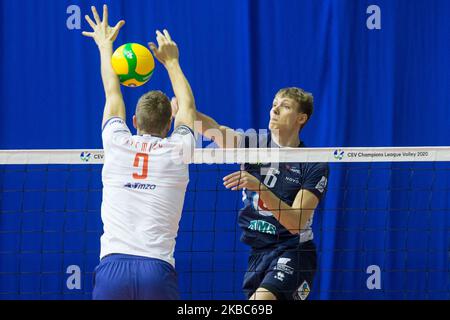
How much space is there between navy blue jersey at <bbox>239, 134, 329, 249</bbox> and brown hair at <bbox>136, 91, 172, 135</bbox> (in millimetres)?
1411

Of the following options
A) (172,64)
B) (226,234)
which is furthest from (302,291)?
(172,64)

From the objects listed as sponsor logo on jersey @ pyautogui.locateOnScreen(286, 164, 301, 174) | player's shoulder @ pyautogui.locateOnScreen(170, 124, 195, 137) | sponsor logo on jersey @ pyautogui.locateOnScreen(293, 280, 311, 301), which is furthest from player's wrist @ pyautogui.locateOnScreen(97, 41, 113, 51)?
sponsor logo on jersey @ pyautogui.locateOnScreen(293, 280, 311, 301)

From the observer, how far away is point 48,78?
688cm

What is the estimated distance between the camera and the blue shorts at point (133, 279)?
161 inches

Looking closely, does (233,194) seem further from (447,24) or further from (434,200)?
(447,24)

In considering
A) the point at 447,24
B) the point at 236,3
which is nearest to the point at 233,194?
the point at 236,3

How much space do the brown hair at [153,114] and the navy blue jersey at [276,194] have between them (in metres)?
1.41

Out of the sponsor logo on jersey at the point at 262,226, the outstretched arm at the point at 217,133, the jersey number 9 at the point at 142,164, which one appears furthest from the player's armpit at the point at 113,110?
the sponsor logo on jersey at the point at 262,226

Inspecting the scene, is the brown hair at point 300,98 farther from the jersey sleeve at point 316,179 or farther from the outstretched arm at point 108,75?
the outstretched arm at point 108,75

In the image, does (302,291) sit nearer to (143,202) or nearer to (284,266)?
(284,266)

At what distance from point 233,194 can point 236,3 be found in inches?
67.7

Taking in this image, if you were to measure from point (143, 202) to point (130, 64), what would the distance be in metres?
1.14

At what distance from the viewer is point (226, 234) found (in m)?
7.01

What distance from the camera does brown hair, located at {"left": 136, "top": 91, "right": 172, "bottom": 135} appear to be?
4309mm
